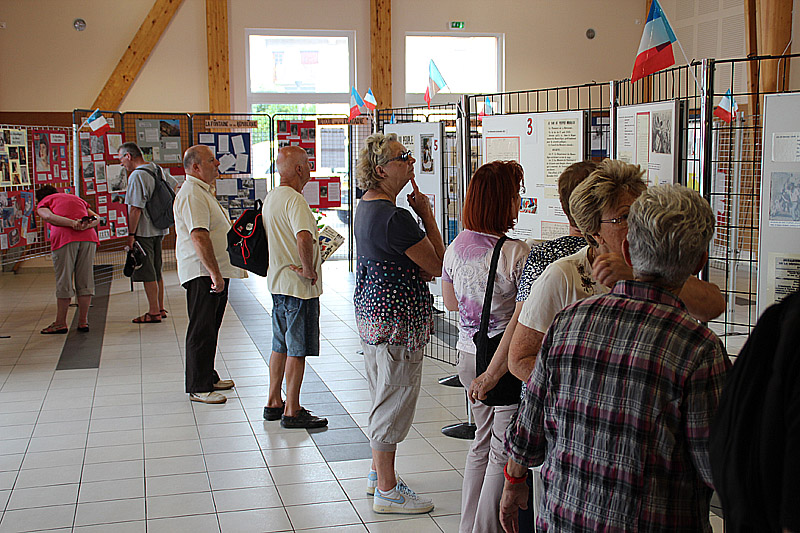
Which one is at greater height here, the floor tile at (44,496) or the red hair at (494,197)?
the red hair at (494,197)

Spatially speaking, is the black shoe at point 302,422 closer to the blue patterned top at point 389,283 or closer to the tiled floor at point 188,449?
the tiled floor at point 188,449

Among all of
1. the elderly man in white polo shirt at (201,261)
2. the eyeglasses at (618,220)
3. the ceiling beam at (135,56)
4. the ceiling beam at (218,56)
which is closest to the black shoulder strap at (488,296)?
the eyeglasses at (618,220)

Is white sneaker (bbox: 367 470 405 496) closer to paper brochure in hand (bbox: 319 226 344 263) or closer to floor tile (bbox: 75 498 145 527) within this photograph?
floor tile (bbox: 75 498 145 527)

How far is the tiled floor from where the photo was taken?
3498 mm

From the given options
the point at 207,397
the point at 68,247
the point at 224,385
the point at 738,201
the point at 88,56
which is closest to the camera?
the point at 207,397

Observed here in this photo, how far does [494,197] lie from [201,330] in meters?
2.83

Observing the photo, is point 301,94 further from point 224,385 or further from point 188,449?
point 188,449

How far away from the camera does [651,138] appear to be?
11.8ft

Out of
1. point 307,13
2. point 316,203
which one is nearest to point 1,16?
point 307,13

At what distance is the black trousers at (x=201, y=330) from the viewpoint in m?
4.97

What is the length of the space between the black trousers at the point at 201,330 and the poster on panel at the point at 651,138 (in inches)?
108

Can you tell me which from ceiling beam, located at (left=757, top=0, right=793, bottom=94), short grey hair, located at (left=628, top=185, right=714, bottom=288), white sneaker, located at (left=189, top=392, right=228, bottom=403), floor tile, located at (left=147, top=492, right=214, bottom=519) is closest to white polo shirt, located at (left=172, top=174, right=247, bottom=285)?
white sneaker, located at (left=189, top=392, right=228, bottom=403)

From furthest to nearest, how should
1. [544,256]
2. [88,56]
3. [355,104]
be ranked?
[88,56] < [355,104] < [544,256]

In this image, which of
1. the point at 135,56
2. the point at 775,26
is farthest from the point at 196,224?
the point at 135,56
